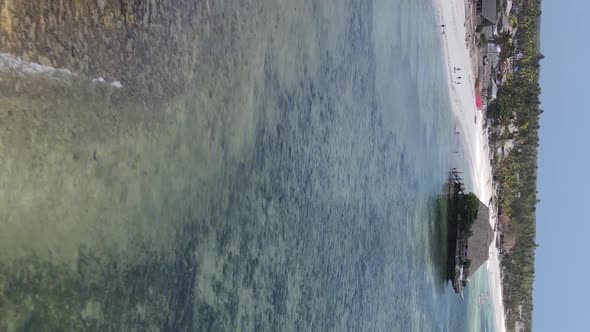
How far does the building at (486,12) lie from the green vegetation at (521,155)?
5.30 metres

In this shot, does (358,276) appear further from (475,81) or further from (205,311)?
(475,81)

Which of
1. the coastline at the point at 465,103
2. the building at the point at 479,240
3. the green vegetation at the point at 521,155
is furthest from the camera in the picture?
the green vegetation at the point at 521,155

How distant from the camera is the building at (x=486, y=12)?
3847cm

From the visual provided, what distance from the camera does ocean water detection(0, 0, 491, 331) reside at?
23.7 ft

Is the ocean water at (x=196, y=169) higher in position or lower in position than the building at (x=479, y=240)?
lower

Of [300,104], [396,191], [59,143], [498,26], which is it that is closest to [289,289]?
[300,104]

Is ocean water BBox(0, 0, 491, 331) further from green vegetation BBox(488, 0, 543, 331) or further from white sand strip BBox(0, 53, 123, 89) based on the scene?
green vegetation BBox(488, 0, 543, 331)

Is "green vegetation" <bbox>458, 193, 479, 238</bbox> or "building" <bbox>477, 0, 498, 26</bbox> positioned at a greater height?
"building" <bbox>477, 0, 498, 26</bbox>

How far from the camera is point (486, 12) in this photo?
38688mm

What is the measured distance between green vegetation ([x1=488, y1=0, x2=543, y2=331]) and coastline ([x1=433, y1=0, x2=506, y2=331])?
112 inches

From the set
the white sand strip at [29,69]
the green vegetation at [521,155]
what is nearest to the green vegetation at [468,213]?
the green vegetation at [521,155]

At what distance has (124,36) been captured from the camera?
8492mm

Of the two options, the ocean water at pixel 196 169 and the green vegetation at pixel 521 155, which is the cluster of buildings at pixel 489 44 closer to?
the green vegetation at pixel 521 155

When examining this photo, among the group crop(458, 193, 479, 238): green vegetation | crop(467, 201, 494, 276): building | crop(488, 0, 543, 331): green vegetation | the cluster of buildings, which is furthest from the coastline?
crop(458, 193, 479, 238): green vegetation
